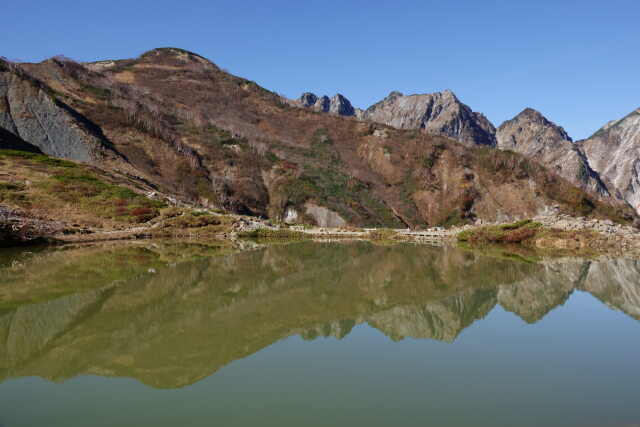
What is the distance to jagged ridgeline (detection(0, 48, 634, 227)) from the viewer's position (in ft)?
197

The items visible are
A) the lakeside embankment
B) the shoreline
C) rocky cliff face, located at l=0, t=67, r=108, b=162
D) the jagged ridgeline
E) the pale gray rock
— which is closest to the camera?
the lakeside embankment

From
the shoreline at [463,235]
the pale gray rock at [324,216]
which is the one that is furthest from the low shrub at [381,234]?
the pale gray rock at [324,216]

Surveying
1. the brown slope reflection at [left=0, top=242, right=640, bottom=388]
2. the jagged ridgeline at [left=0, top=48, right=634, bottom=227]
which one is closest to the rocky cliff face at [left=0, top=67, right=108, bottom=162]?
the jagged ridgeline at [left=0, top=48, right=634, bottom=227]

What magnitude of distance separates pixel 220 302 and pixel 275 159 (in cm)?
6615

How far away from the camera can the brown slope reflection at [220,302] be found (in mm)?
7867

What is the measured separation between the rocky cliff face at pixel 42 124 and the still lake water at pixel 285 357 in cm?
4728

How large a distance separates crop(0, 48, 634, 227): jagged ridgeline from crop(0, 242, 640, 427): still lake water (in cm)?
4277

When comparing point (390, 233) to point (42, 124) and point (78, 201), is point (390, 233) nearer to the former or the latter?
point (78, 201)

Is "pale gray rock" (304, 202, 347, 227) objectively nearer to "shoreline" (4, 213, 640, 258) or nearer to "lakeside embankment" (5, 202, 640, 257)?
"shoreline" (4, 213, 640, 258)

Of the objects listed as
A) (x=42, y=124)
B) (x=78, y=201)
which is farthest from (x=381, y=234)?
(x=42, y=124)

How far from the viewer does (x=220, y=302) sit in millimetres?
12305

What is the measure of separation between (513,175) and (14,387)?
81.0 m

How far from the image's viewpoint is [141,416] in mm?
5477

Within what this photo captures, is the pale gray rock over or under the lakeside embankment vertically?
over
